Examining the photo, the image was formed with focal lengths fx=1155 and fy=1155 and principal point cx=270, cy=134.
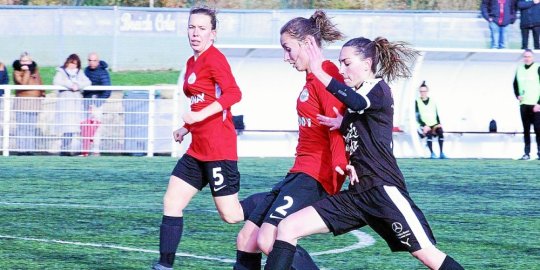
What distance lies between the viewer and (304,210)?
6008 millimetres

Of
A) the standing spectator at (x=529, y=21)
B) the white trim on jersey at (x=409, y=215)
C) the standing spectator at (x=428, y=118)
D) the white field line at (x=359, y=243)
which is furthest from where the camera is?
the standing spectator at (x=529, y=21)

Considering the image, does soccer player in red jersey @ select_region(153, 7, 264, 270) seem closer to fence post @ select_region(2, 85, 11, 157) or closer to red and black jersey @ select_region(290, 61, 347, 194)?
red and black jersey @ select_region(290, 61, 347, 194)

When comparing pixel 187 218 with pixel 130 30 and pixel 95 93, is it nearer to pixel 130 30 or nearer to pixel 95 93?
pixel 95 93

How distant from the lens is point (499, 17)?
70.4ft

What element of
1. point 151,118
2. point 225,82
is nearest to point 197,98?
point 225,82

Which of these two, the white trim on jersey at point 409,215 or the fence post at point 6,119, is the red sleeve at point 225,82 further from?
the fence post at point 6,119

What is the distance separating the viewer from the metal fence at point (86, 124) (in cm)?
1850

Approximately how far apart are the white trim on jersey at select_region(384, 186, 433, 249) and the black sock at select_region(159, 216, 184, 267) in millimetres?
1775

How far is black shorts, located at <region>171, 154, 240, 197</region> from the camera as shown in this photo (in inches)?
289

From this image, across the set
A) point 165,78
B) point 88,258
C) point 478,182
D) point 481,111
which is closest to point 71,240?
point 88,258

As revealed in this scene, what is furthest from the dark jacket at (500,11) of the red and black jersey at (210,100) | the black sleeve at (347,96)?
the black sleeve at (347,96)

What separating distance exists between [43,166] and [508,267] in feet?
31.8

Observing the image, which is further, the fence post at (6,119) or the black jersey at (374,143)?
the fence post at (6,119)

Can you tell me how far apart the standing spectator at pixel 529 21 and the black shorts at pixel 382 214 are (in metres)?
15.9
